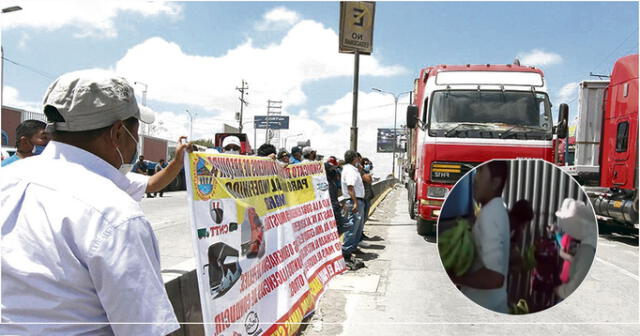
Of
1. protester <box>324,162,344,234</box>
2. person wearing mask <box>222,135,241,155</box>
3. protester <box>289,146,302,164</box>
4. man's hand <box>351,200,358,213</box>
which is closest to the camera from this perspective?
person wearing mask <box>222,135,241,155</box>

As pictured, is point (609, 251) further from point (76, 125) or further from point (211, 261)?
point (76, 125)

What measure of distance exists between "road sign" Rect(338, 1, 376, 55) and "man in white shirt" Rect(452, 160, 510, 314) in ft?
32.5

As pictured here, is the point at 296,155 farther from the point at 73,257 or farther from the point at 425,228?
the point at 73,257

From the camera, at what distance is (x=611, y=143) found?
10.4 metres

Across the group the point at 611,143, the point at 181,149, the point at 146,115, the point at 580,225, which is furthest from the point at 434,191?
the point at 611,143

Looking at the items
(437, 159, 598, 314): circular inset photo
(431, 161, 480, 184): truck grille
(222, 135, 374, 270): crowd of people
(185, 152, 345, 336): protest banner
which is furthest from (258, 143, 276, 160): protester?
(437, 159, 598, 314): circular inset photo

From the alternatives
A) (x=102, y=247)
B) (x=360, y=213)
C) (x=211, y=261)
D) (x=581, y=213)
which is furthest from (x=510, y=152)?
(x=102, y=247)

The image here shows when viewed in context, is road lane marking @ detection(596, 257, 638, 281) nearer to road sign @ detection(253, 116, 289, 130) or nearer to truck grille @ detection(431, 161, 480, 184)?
truck grille @ detection(431, 161, 480, 184)

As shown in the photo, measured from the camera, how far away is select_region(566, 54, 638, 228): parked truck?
31.2ft

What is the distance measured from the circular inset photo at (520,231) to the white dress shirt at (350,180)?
6.44 metres

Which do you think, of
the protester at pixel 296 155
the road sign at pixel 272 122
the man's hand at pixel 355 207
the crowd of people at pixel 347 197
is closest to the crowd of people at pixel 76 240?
the crowd of people at pixel 347 197

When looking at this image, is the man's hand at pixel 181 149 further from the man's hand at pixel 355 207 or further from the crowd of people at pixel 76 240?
the man's hand at pixel 355 207

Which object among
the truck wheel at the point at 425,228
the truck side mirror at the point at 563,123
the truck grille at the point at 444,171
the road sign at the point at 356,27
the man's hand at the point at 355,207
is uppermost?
the road sign at the point at 356,27

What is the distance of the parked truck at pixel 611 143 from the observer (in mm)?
9516
